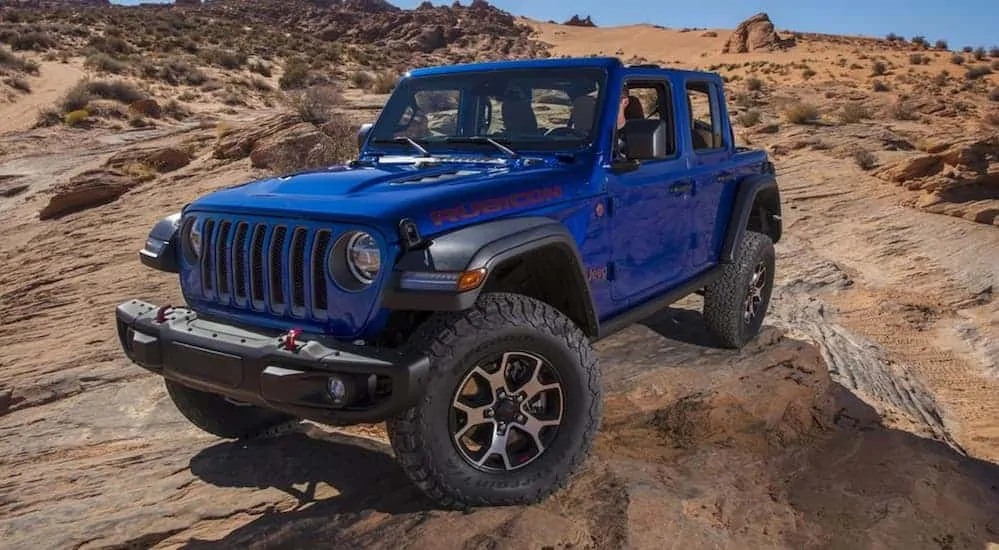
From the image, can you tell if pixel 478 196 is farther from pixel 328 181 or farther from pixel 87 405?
pixel 87 405

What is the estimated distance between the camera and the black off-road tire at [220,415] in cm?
382

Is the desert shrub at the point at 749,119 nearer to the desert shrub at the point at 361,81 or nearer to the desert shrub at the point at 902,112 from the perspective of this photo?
the desert shrub at the point at 902,112

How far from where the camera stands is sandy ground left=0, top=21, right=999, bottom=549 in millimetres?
3197

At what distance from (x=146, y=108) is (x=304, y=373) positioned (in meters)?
19.2

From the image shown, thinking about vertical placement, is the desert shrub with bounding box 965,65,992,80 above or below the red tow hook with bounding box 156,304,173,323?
above

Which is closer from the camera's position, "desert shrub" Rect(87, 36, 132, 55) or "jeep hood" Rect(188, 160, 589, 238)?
"jeep hood" Rect(188, 160, 589, 238)

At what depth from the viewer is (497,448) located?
3.13 meters

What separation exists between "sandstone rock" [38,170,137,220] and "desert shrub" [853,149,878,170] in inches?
435

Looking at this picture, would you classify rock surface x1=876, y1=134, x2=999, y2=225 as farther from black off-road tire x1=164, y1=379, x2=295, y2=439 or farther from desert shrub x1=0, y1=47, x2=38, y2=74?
desert shrub x1=0, y1=47, x2=38, y2=74

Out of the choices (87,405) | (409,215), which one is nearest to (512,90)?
(409,215)

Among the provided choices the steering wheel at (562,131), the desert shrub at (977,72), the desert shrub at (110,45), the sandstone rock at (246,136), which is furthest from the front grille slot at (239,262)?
the desert shrub at (977,72)

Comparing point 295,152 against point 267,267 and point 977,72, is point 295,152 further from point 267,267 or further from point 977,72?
point 977,72

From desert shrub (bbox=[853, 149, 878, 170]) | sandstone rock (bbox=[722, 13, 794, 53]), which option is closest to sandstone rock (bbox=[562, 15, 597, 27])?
sandstone rock (bbox=[722, 13, 794, 53])

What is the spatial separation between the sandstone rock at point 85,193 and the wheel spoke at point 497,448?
9351 millimetres
